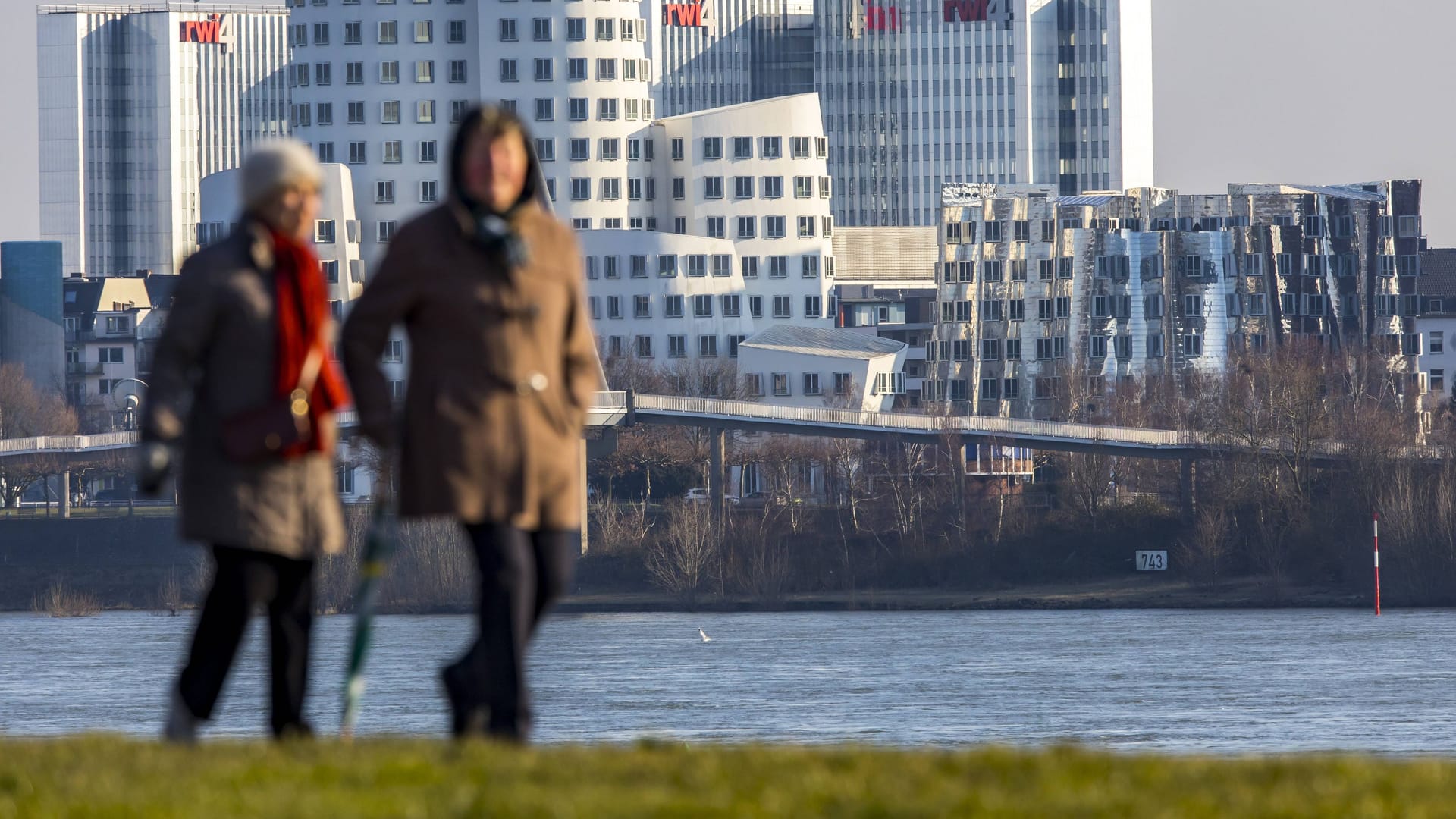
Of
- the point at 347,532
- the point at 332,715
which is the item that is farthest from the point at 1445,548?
the point at 332,715

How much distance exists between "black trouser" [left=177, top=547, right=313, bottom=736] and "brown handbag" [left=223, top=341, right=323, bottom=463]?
0.37 m

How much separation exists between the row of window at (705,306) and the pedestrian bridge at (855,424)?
23.8 m

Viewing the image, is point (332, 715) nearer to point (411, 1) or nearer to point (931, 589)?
point (931, 589)

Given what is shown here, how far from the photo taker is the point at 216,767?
856 centimetres

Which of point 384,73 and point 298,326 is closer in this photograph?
point 298,326

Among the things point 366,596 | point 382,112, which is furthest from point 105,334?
point 366,596

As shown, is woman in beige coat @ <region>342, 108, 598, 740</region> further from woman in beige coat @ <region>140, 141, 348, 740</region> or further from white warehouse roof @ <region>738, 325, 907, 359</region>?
white warehouse roof @ <region>738, 325, 907, 359</region>

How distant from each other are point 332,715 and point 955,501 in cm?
5771

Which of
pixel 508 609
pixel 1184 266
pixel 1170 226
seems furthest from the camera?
pixel 1170 226

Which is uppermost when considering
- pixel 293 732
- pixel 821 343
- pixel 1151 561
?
pixel 821 343

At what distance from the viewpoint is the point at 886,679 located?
7375cm

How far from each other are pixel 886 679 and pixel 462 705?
64.6 m

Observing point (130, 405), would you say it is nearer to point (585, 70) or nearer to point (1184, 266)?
point (585, 70)

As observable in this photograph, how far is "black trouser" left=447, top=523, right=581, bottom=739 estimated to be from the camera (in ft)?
30.9
